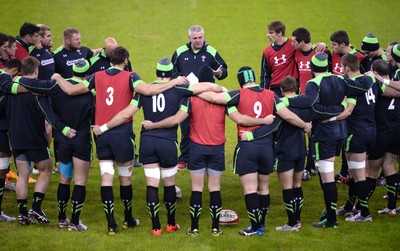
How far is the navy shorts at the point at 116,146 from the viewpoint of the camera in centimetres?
1083

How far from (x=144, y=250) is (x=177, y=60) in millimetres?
4989

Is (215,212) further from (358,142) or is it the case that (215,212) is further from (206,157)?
(358,142)

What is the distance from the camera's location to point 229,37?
24891mm

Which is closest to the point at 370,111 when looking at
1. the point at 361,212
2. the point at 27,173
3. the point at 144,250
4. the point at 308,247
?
the point at 361,212

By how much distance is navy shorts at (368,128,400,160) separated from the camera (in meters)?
11.9

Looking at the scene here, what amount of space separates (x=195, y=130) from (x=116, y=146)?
1.17 meters

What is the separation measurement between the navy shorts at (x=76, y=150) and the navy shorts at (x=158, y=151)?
804 mm

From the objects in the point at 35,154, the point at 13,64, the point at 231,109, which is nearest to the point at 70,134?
the point at 35,154

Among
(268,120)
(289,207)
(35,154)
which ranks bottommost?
(289,207)

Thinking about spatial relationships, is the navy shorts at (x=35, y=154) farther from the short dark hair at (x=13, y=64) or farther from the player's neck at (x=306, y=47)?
the player's neck at (x=306, y=47)

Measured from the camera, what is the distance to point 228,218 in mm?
11586

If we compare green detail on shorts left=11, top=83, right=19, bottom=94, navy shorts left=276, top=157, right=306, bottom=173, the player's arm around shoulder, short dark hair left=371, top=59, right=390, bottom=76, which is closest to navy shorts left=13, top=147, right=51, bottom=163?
green detail on shorts left=11, top=83, right=19, bottom=94

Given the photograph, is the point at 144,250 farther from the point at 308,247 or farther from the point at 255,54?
the point at 255,54

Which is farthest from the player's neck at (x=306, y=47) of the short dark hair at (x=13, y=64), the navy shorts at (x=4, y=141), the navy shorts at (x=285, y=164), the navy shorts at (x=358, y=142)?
the navy shorts at (x=4, y=141)
